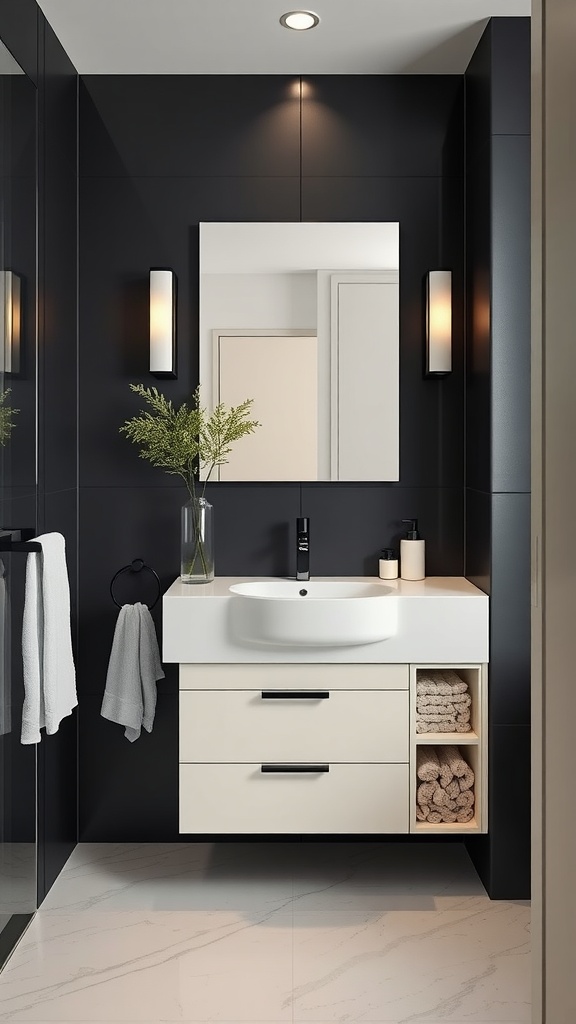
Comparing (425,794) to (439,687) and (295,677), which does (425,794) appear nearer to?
(439,687)

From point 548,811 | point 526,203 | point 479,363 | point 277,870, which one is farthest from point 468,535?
point 548,811

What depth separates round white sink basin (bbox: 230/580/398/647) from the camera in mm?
2646

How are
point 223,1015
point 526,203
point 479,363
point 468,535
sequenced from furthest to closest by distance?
point 468,535 < point 479,363 < point 526,203 < point 223,1015

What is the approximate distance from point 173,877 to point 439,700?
1.05m

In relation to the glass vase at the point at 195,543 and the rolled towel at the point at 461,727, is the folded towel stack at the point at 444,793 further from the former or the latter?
the glass vase at the point at 195,543

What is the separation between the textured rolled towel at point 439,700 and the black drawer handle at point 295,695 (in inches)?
11.8

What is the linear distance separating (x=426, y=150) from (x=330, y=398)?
0.93 m

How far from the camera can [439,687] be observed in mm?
2822

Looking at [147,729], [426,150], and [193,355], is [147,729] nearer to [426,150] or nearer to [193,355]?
[193,355]

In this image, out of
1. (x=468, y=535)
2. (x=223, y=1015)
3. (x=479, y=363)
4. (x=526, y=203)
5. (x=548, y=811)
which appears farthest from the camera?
(x=468, y=535)

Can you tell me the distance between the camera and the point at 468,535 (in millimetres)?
3141

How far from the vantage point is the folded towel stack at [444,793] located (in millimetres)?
2764

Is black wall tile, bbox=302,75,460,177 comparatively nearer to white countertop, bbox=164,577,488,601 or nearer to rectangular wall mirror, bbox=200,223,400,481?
rectangular wall mirror, bbox=200,223,400,481

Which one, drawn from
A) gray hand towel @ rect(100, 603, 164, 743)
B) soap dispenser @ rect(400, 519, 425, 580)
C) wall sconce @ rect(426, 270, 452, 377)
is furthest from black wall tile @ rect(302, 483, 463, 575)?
gray hand towel @ rect(100, 603, 164, 743)
